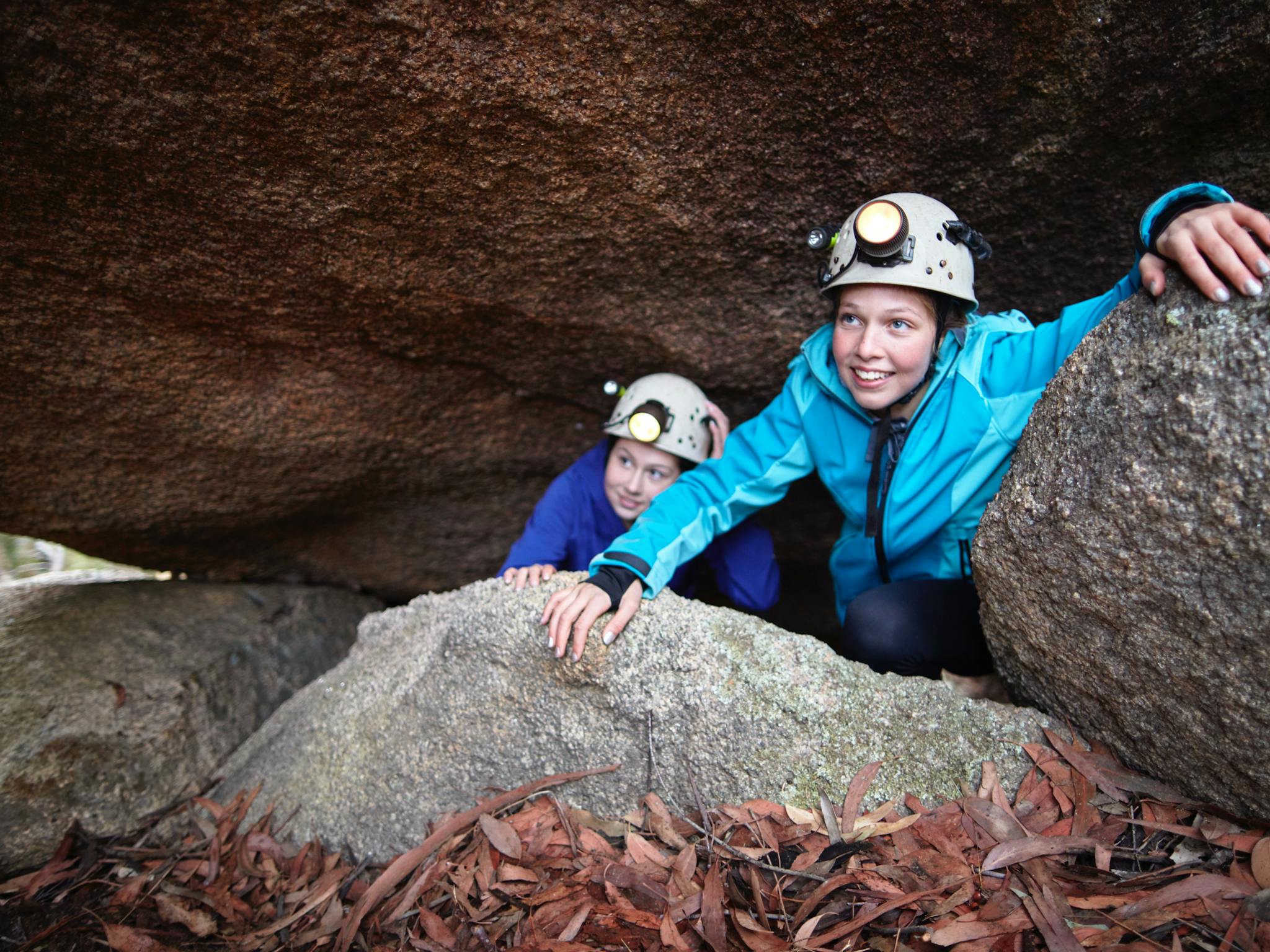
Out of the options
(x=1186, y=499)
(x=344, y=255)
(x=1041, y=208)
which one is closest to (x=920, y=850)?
(x=1186, y=499)

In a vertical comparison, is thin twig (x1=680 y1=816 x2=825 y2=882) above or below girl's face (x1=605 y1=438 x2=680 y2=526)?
below

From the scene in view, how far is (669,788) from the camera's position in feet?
6.59

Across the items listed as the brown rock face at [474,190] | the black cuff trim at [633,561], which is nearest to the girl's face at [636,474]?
the brown rock face at [474,190]

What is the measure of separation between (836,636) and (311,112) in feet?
10.2

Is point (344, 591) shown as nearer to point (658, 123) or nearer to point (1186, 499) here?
point (658, 123)

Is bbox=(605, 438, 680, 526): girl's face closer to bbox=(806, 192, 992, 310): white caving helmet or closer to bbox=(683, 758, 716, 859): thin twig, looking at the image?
bbox=(806, 192, 992, 310): white caving helmet

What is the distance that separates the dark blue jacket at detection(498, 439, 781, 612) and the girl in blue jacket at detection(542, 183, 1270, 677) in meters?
0.36

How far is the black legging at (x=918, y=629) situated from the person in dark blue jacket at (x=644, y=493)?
1.87ft

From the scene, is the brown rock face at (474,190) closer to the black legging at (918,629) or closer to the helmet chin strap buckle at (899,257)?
the helmet chin strap buckle at (899,257)

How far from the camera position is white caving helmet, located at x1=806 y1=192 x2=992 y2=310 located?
80.7 inches

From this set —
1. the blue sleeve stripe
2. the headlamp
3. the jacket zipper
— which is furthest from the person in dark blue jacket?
the blue sleeve stripe

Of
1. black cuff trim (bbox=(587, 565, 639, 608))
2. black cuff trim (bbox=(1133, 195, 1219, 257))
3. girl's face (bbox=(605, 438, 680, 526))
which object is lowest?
black cuff trim (bbox=(587, 565, 639, 608))

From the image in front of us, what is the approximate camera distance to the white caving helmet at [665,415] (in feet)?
9.08

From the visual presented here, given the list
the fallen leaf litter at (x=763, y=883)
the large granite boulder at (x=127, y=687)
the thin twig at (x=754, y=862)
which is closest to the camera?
the fallen leaf litter at (x=763, y=883)
